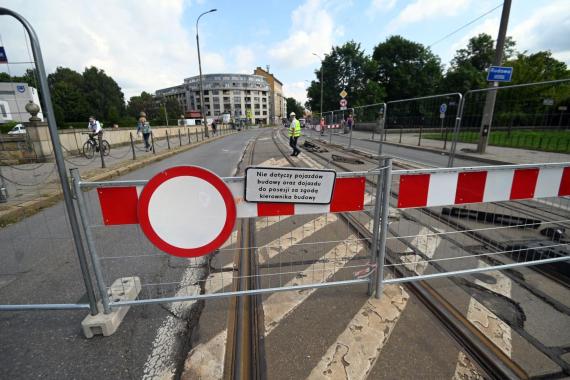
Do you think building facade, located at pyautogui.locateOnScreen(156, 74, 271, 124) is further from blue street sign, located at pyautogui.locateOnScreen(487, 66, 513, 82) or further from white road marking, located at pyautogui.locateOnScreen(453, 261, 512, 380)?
white road marking, located at pyautogui.locateOnScreen(453, 261, 512, 380)

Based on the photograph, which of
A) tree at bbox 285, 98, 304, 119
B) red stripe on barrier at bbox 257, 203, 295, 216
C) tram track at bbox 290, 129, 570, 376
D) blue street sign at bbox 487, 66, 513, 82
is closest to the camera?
tram track at bbox 290, 129, 570, 376

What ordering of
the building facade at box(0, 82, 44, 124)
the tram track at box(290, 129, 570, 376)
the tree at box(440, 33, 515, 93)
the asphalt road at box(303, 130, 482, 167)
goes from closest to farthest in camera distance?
1. the tram track at box(290, 129, 570, 376)
2. the building facade at box(0, 82, 44, 124)
3. the asphalt road at box(303, 130, 482, 167)
4. the tree at box(440, 33, 515, 93)

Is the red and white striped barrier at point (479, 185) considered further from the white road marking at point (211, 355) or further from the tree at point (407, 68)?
the tree at point (407, 68)

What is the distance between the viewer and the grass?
5.42m

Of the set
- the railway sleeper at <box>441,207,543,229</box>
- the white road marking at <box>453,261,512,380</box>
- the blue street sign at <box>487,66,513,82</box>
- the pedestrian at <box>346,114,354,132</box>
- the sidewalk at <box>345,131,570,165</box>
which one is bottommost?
the white road marking at <box>453,261,512,380</box>

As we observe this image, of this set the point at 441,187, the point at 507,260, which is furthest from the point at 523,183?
the point at 507,260

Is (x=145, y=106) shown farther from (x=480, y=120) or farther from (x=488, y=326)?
(x=488, y=326)

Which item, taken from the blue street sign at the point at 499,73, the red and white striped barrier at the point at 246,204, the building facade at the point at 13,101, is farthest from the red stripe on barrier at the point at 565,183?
the blue street sign at the point at 499,73

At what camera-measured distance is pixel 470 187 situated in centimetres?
248

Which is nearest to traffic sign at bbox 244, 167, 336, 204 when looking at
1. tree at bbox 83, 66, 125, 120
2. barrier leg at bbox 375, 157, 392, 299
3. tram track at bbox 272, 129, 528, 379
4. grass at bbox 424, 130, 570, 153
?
barrier leg at bbox 375, 157, 392, 299

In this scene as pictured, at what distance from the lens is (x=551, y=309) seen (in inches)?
92.3

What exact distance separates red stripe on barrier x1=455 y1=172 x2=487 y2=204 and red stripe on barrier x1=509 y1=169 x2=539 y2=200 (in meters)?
0.36

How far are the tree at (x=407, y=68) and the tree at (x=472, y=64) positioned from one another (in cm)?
261

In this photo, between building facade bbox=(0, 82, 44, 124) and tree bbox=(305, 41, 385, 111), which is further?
tree bbox=(305, 41, 385, 111)
